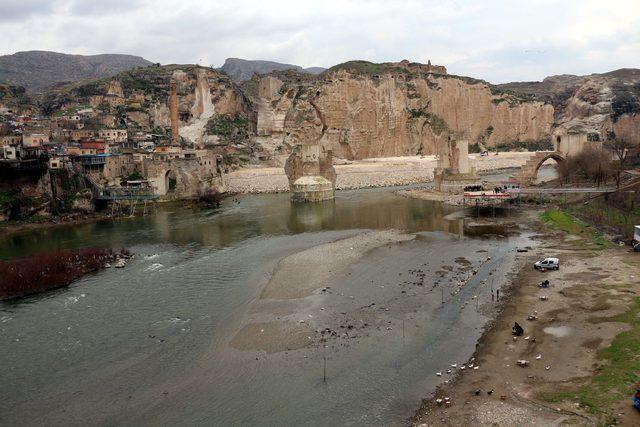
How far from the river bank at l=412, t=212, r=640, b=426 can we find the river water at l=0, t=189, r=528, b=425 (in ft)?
3.29

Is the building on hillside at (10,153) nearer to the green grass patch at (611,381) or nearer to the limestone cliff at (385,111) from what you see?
the limestone cliff at (385,111)

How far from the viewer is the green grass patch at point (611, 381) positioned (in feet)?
41.6

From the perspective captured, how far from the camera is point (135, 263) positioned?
29875mm

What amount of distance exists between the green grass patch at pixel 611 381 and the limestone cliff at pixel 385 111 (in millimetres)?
74540

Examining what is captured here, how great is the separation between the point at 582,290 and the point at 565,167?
35.9m

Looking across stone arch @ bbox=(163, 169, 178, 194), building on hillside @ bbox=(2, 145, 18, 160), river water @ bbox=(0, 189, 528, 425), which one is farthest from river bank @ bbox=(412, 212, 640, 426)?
building on hillside @ bbox=(2, 145, 18, 160)

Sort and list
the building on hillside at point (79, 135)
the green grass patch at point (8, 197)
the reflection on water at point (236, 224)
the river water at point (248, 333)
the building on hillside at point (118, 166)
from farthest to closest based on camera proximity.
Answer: the building on hillside at point (79, 135) → the building on hillside at point (118, 166) → the green grass patch at point (8, 197) → the reflection on water at point (236, 224) → the river water at point (248, 333)

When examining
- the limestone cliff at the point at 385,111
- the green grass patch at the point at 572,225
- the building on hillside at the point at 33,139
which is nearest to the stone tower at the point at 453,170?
the green grass patch at the point at 572,225

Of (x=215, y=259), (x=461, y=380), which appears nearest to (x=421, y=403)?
(x=461, y=380)

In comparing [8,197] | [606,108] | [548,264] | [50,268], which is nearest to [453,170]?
[548,264]

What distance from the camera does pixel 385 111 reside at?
99750mm

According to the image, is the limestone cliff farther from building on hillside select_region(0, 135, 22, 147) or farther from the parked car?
the parked car

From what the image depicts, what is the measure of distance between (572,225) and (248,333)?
82.0 ft

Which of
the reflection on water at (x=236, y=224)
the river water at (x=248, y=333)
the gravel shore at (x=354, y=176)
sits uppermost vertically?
the gravel shore at (x=354, y=176)
